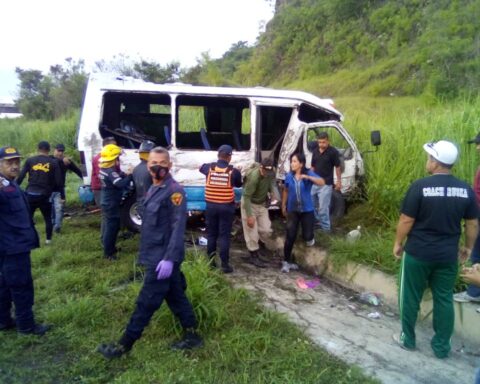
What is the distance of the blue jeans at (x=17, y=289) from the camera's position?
362cm

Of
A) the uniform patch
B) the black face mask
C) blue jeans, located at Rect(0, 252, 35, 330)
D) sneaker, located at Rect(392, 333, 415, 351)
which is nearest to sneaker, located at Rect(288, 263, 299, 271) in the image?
sneaker, located at Rect(392, 333, 415, 351)

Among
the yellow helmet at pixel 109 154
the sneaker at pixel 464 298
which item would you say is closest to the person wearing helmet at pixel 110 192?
the yellow helmet at pixel 109 154

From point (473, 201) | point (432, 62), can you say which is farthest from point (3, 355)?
point (432, 62)

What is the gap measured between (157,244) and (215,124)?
205 inches

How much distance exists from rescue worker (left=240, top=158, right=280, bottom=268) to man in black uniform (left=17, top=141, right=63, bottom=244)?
2770 millimetres

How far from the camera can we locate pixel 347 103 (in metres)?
18.3

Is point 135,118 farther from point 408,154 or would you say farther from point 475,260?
point 475,260

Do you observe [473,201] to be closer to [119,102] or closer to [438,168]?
[438,168]

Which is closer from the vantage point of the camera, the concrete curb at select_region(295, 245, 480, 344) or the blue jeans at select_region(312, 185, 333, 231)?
the concrete curb at select_region(295, 245, 480, 344)

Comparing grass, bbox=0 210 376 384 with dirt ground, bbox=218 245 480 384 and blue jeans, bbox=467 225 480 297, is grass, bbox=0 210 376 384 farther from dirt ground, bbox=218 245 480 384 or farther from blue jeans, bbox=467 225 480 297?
blue jeans, bbox=467 225 480 297

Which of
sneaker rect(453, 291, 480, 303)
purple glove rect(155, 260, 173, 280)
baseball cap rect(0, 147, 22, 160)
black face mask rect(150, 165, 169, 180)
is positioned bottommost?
sneaker rect(453, 291, 480, 303)

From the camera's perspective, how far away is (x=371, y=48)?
2550 centimetres

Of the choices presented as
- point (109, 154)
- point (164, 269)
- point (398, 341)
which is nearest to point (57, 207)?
point (109, 154)

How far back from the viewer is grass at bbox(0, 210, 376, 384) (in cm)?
322
